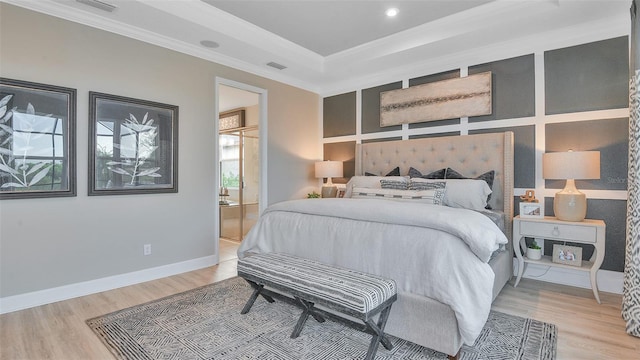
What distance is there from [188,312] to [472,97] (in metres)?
3.65

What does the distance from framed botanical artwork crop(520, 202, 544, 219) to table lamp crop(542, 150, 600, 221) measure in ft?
0.43

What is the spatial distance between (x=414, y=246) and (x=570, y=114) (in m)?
2.45

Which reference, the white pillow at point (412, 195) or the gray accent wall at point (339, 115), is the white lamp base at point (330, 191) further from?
the white pillow at point (412, 195)

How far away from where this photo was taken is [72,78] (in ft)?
9.20

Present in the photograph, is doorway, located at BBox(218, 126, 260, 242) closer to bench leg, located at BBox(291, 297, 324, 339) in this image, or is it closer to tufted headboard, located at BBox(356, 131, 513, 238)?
tufted headboard, located at BBox(356, 131, 513, 238)

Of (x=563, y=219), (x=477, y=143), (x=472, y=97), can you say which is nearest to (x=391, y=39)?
(x=472, y=97)

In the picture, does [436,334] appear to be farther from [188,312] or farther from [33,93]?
[33,93]

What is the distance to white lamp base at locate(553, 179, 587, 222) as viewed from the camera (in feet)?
9.14

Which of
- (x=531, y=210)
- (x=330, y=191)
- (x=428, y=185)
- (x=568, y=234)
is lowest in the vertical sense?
(x=568, y=234)

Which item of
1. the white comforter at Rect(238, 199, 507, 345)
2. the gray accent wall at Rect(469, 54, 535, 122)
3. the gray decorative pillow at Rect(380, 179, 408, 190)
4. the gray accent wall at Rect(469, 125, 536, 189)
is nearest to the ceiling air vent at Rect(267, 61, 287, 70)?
the gray decorative pillow at Rect(380, 179, 408, 190)

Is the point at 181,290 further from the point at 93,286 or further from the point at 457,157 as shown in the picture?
the point at 457,157

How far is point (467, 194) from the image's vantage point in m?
3.16

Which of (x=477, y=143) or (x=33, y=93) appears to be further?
(x=477, y=143)

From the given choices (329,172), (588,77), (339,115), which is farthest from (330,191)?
(588,77)
